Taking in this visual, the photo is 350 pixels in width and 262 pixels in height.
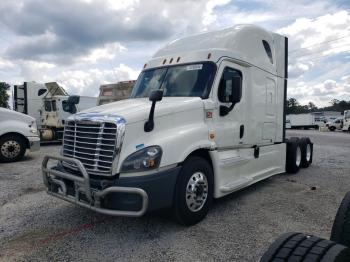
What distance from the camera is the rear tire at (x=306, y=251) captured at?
212 cm

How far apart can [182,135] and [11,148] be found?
7749 mm

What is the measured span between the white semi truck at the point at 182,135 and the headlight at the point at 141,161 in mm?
13

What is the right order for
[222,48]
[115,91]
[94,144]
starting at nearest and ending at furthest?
[94,144]
[222,48]
[115,91]

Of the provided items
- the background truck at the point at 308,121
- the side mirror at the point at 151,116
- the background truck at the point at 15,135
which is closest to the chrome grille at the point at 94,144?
the side mirror at the point at 151,116

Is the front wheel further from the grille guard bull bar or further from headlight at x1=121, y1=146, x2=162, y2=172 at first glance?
the grille guard bull bar

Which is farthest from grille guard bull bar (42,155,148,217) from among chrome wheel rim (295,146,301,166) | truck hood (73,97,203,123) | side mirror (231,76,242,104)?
chrome wheel rim (295,146,301,166)

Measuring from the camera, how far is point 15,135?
1036cm

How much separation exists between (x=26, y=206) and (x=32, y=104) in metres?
14.9

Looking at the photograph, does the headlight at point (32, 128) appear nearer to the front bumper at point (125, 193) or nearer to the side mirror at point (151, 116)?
the front bumper at point (125, 193)

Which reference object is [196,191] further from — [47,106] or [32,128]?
[47,106]

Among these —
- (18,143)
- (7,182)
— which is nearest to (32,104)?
(18,143)

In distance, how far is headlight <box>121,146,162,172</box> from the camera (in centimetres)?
413

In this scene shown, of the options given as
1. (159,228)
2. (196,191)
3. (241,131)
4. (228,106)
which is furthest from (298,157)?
(159,228)

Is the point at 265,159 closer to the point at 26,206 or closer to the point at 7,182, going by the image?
the point at 26,206
